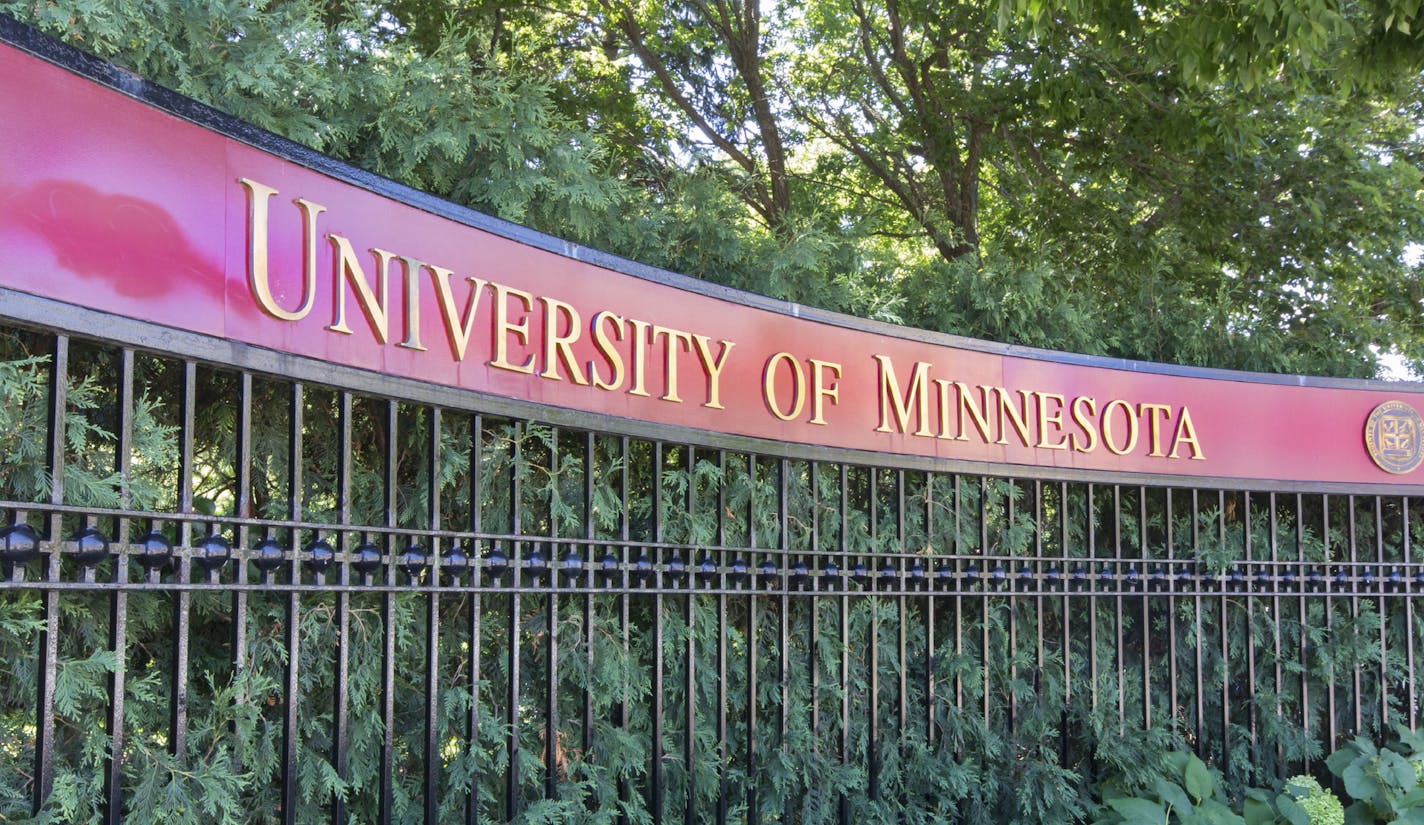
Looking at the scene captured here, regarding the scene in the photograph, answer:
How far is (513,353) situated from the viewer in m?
3.69

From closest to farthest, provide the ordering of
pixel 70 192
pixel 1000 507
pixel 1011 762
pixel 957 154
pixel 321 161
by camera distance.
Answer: pixel 70 192 < pixel 321 161 < pixel 1011 762 < pixel 1000 507 < pixel 957 154

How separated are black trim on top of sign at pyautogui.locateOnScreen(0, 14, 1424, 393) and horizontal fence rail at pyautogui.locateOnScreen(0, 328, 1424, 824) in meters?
0.59

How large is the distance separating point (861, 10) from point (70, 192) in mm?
8472

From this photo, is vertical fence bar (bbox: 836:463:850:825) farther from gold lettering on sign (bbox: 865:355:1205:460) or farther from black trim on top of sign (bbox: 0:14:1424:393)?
black trim on top of sign (bbox: 0:14:1424:393)

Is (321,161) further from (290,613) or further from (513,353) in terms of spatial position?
(290,613)

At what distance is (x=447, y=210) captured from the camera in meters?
3.54

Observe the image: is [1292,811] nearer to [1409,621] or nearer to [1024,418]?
[1409,621]

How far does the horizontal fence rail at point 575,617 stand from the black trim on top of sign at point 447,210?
0.59 m

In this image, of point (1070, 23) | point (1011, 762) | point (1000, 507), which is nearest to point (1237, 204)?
point (1070, 23)

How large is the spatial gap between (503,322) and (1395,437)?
5528 millimetres

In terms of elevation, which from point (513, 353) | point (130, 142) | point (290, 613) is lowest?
point (290, 613)

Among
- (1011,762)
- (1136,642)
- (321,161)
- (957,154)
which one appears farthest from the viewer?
(957,154)

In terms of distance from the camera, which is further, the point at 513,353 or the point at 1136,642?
the point at 1136,642

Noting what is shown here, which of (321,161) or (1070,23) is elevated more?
(1070,23)
